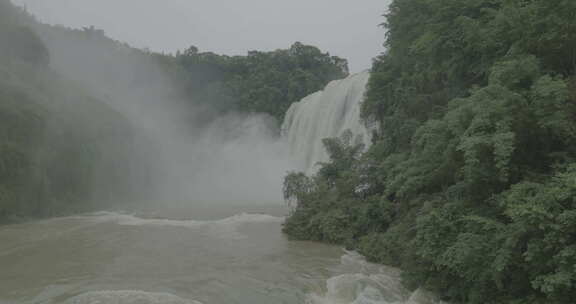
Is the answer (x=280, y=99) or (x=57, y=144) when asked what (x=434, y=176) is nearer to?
(x=57, y=144)

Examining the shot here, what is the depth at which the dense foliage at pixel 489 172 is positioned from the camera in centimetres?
709

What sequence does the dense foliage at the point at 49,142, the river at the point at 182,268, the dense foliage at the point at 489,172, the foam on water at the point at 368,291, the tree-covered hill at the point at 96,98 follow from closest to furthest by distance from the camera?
the dense foliage at the point at 489,172 → the foam on water at the point at 368,291 → the river at the point at 182,268 → the dense foliage at the point at 49,142 → the tree-covered hill at the point at 96,98

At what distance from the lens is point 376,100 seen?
20016 mm

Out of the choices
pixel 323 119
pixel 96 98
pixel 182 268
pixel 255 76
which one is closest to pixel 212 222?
pixel 182 268

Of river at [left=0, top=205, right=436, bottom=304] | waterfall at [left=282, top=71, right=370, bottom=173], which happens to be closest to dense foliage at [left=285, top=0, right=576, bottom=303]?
river at [left=0, top=205, right=436, bottom=304]

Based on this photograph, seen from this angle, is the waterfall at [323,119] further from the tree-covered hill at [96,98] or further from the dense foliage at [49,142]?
the dense foliage at [49,142]

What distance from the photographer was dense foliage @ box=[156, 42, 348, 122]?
164ft

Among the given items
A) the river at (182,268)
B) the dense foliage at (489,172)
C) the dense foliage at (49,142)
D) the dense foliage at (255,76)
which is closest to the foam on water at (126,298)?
the river at (182,268)

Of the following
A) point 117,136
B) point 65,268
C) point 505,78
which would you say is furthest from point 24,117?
point 505,78

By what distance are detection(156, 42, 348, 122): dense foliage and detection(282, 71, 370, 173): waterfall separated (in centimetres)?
1202

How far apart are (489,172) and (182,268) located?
813cm

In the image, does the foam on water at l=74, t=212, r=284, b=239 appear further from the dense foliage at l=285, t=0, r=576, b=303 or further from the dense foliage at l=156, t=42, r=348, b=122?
the dense foliage at l=156, t=42, r=348, b=122

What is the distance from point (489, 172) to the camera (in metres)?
8.52

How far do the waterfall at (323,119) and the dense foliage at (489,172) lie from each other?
423 inches
